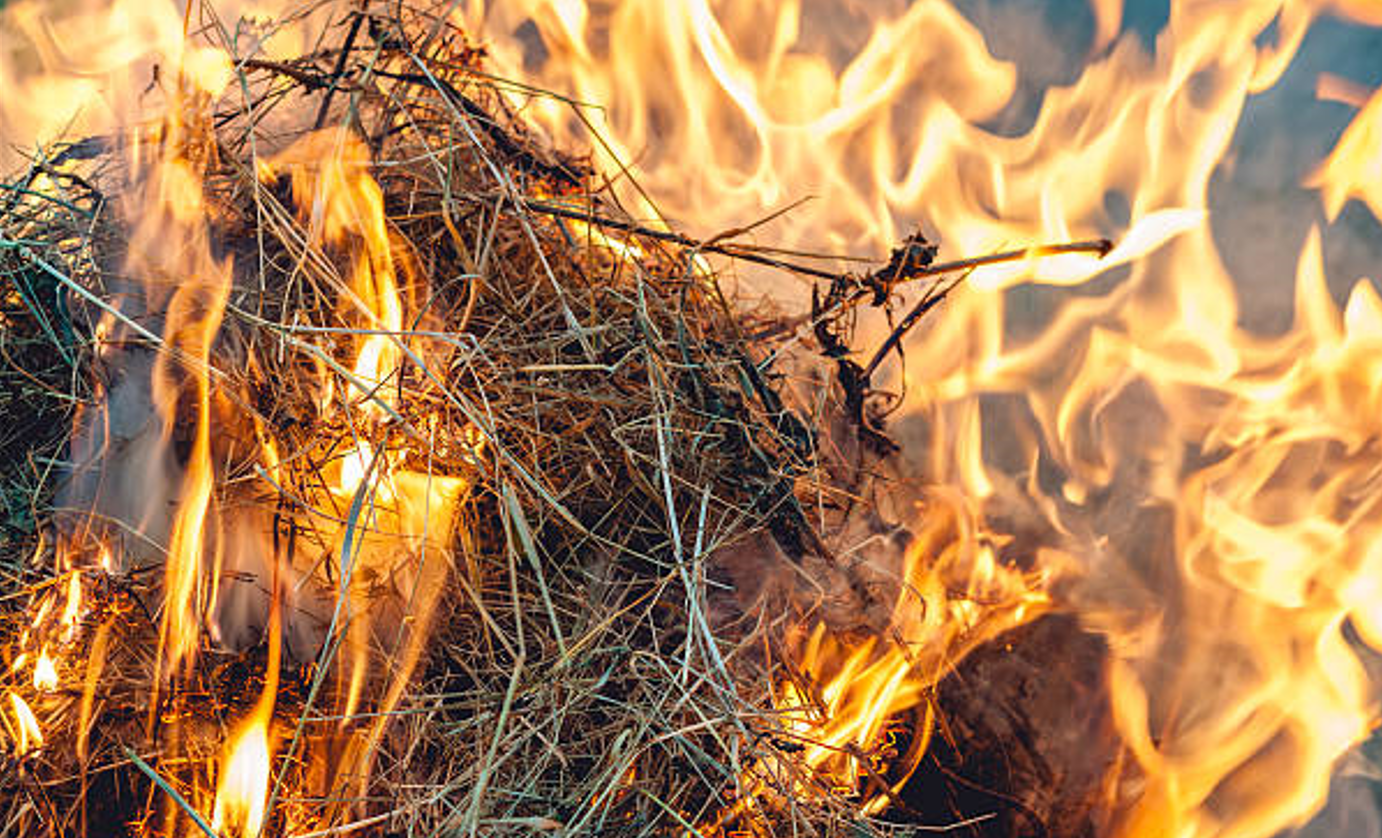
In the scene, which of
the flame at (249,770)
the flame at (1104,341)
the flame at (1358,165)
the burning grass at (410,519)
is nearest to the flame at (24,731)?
the burning grass at (410,519)

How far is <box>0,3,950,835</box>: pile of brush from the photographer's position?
4.33 feet

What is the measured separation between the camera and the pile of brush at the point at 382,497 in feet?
4.33

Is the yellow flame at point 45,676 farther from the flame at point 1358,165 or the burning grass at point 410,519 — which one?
the flame at point 1358,165

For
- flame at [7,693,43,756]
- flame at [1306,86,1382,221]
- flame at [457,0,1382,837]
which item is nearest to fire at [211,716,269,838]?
flame at [7,693,43,756]

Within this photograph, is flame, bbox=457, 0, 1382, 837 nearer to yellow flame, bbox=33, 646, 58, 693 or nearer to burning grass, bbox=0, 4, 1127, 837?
burning grass, bbox=0, 4, 1127, 837

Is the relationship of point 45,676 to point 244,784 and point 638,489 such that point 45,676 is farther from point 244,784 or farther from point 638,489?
point 638,489

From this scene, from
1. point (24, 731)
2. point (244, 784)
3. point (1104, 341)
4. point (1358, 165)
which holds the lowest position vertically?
point (244, 784)

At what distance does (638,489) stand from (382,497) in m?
0.39

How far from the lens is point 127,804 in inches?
52.3

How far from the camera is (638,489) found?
1.49 meters

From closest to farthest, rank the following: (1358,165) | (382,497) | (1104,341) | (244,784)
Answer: (244,784) < (382,497) < (1358,165) < (1104,341)

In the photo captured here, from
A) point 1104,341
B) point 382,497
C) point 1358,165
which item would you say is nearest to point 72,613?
point 382,497

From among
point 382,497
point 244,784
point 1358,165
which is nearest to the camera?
point 244,784

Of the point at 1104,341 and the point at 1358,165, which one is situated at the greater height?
the point at 1358,165
